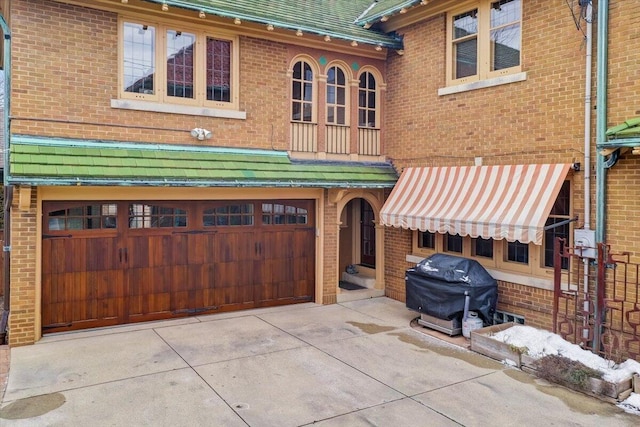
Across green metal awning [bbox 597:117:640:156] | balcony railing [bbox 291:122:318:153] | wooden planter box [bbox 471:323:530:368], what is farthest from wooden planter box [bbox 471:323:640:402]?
balcony railing [bbox 291:122:318:153]

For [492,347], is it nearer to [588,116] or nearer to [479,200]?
[479,200]

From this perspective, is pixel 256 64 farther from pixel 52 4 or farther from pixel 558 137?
pixel 558 137

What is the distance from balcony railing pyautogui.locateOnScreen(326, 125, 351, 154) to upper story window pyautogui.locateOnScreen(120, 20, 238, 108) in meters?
2.38

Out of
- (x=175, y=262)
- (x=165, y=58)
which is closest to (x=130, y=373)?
(x=175, y=262)

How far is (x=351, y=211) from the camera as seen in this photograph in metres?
13.9

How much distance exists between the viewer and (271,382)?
6.80 m

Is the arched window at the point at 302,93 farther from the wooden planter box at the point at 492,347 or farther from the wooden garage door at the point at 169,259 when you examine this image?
the wooden planter box at the point at 492,347

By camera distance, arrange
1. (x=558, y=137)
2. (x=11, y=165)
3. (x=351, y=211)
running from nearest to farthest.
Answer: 1. (x=11, y=165)
2. (x=558, y=137)
3. (x=351, y=211)

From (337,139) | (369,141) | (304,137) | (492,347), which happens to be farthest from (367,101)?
(492,347)

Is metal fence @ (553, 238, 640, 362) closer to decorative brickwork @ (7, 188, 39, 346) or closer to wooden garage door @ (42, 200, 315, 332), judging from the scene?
wooden garage door @ (42, 200, 315, 332)

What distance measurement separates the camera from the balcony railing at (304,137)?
36.0 feet

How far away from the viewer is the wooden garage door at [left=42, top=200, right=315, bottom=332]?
347 inches

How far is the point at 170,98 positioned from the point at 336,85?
12.8ft

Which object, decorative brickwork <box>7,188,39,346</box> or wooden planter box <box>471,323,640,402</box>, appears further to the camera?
decorative brickwork <box>7,188,39,346</box>
